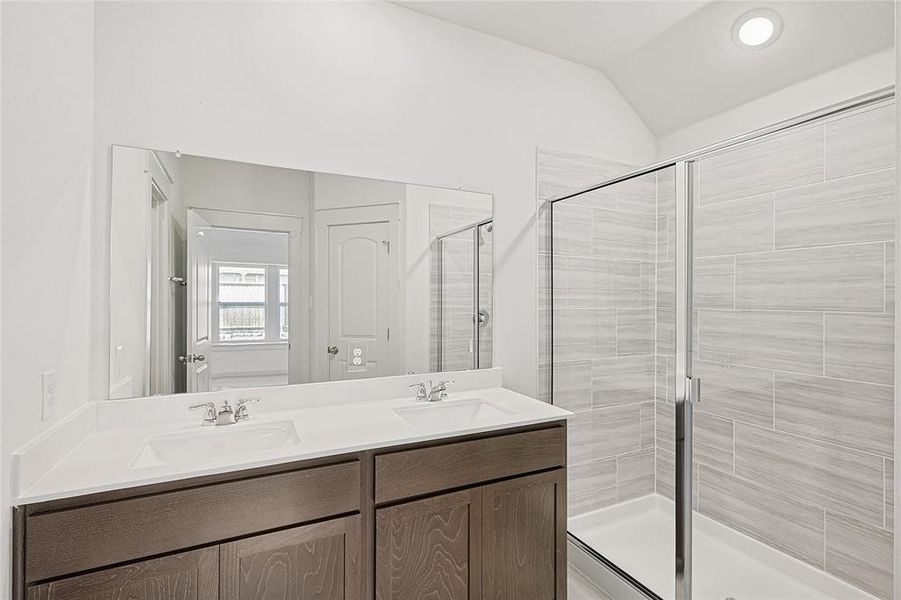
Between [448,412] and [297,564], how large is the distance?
2.71 feet

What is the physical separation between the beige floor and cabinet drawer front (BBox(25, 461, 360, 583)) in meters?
1.27

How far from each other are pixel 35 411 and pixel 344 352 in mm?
1015

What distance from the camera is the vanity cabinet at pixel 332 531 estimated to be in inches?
44.1

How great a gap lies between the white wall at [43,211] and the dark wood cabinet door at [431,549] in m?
0.92

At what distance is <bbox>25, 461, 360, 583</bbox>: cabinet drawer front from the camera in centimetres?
109

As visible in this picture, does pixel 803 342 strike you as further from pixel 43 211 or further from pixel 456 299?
pixel 43 211

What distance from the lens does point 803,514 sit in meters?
2.00

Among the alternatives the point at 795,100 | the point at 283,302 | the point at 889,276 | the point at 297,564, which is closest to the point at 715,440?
the point at 889,276

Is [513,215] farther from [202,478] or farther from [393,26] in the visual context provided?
[202,478]

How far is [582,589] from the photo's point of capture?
2.12 m

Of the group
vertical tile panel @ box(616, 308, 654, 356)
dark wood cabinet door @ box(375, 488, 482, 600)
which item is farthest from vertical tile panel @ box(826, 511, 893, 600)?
dark wood cabinet door @ box(375, 488, 482, 600)

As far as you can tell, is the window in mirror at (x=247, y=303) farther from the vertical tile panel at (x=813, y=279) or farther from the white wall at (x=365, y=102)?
the vertical tile panel at (x=813, y=279)

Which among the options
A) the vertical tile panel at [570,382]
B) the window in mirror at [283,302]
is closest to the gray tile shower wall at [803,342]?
the vertical tile panel at [570,382]

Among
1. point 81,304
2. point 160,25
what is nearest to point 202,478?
point 81,304
